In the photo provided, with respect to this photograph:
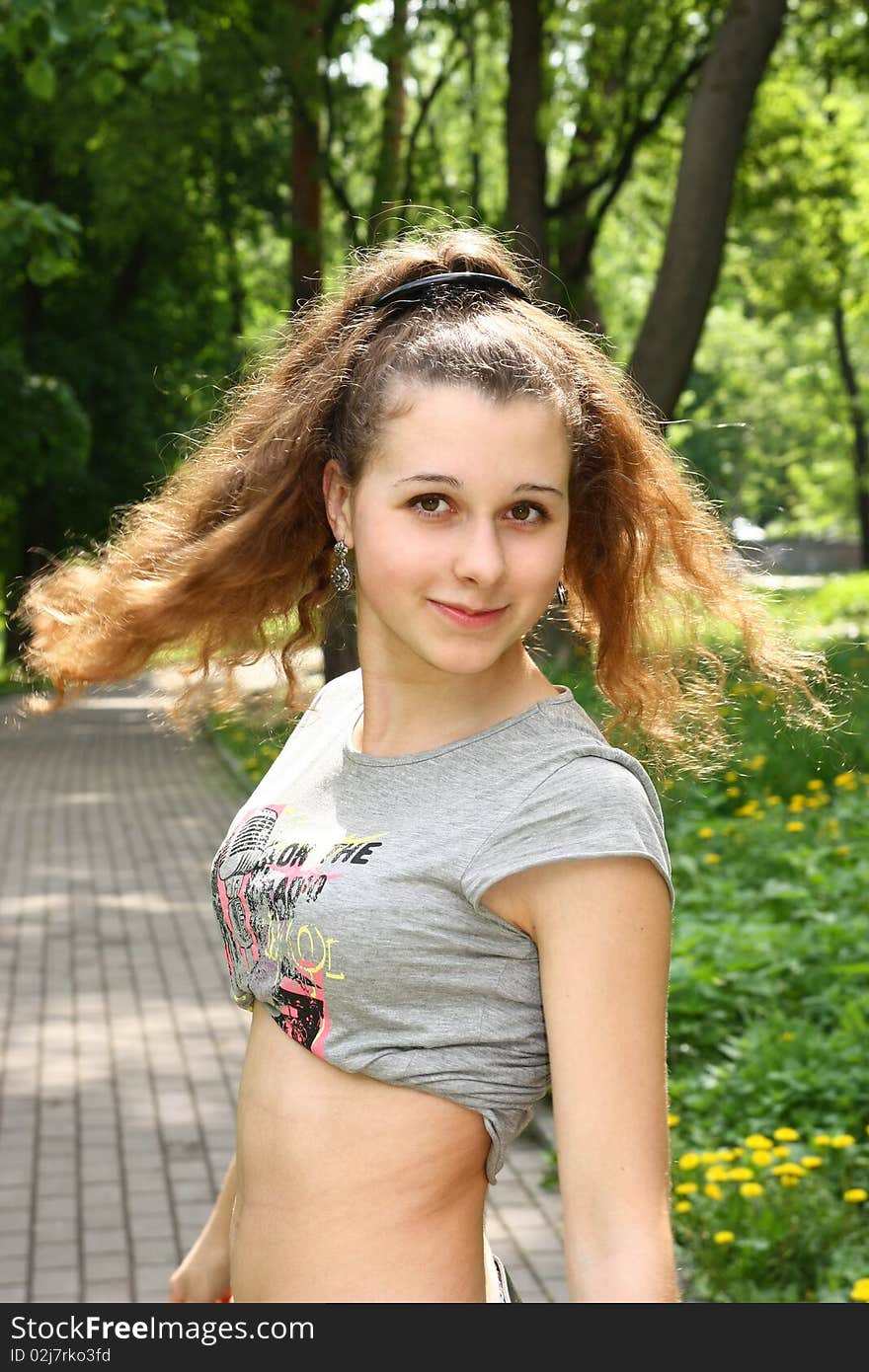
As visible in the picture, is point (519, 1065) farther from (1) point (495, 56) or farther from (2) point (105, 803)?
(1) point (495, 56)

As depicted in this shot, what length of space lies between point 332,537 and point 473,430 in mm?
656

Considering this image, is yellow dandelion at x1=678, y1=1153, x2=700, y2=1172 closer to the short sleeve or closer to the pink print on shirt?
the pink print on shirt

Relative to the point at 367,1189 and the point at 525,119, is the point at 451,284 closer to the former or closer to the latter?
the point at 367,1189

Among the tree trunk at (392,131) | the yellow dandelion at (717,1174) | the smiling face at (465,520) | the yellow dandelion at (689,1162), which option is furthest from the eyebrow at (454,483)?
the tree trunk at (392,131)

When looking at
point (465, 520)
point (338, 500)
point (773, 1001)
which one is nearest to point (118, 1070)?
point (773, 1001)

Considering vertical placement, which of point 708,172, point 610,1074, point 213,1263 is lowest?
point 213,1263

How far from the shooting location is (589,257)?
1716 cm

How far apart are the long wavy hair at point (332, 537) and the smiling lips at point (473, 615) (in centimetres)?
23

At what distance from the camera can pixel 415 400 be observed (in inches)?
76.0

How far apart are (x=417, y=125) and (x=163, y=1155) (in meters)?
13.4

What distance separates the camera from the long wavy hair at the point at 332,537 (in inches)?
80.4

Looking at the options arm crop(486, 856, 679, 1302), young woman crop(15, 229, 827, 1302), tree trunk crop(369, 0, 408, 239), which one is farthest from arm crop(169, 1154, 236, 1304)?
tree trunk crop(369, 0, 408, 239)

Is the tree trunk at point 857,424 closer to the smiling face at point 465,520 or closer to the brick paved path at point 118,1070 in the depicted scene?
the brick paved path at point 118,1070
